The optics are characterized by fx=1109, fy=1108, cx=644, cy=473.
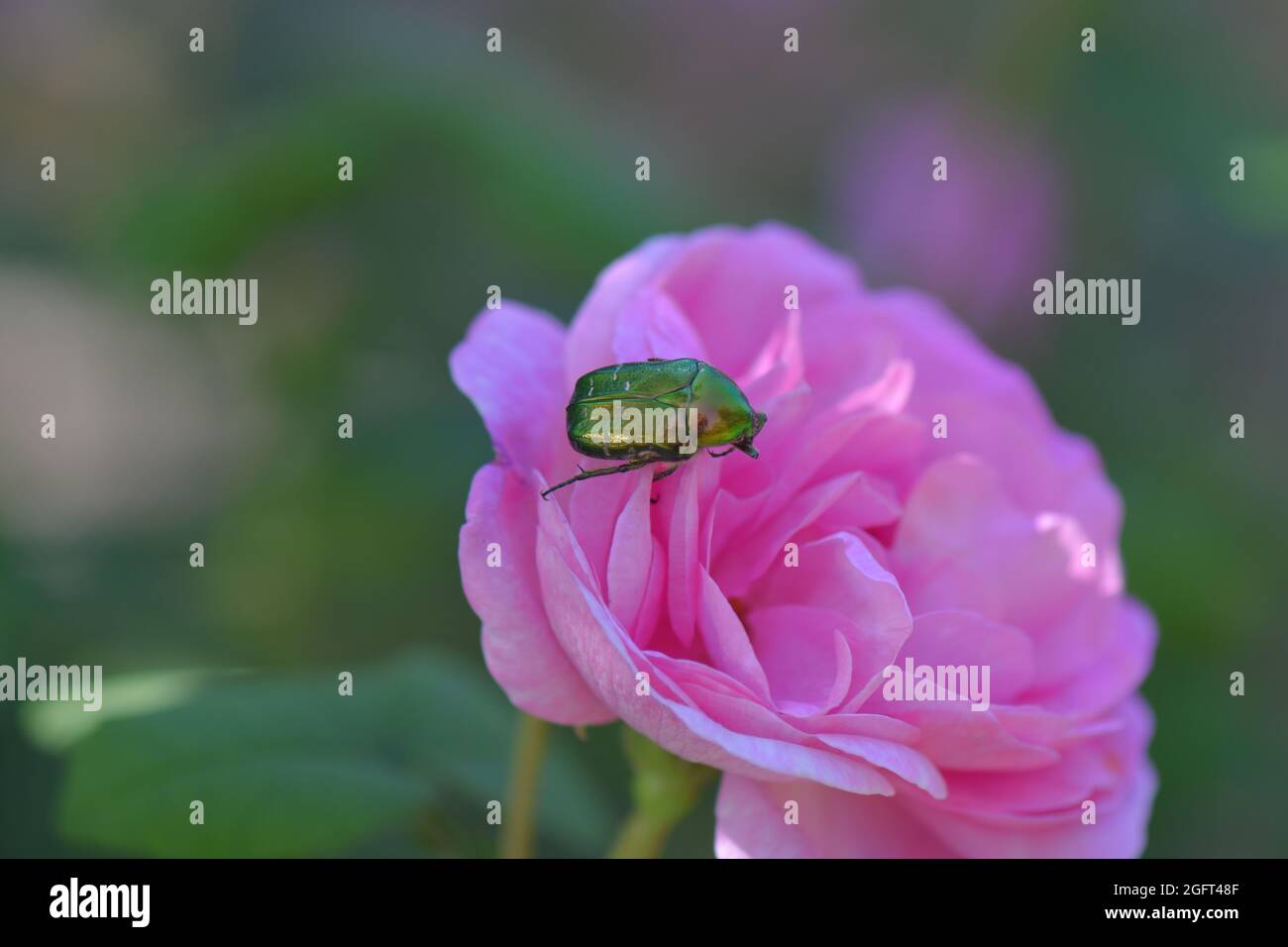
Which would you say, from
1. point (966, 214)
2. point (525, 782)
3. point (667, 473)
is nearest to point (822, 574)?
point (667, 473)

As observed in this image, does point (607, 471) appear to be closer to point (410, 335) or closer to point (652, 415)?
point (652, 415)

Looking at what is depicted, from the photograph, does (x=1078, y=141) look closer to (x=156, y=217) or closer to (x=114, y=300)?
(x=156, y=217)

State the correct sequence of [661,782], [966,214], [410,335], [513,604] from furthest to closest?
[966,214] < [410,335] < [661,782] < [513,604]

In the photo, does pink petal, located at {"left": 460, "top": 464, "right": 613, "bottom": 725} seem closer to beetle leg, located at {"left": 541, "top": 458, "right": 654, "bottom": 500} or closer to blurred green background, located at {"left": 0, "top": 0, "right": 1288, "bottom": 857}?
beetle leg, located at {"left": 541, "top": 458, "right": 654, "bottom": 500}

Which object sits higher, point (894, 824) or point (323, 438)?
point (323, 438)

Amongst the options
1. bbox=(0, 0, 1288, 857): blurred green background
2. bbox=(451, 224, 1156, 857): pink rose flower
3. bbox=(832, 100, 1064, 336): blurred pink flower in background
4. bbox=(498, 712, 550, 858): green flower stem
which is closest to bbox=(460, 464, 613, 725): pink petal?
bbox=(451, 224, 1156, 857): pink rose flower
